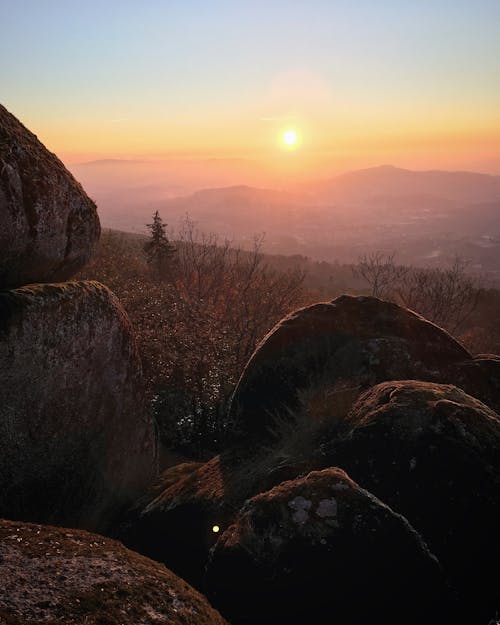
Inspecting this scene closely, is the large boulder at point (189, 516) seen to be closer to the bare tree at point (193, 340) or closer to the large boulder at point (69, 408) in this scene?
the large boulder at point (69, 408)

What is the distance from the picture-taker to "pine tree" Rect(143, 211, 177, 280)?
→ 30469mm

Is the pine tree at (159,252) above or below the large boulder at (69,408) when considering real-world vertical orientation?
above

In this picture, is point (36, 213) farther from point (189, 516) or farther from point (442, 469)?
point (442, 469)

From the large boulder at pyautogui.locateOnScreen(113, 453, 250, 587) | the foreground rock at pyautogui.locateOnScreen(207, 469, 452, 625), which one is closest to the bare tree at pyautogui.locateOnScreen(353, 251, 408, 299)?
the large boulder at pyautogui.locateOnScreen(113, 453, 250, 587)

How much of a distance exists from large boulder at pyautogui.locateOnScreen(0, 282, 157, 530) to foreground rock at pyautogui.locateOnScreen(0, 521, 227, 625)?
185cm

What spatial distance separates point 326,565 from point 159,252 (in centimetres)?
2768

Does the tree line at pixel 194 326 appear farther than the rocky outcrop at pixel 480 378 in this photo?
Yes

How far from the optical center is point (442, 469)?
5.47 metres

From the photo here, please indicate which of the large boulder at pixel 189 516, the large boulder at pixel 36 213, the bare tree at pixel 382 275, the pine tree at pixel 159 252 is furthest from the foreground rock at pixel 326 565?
the pine tree at pixel 159 252

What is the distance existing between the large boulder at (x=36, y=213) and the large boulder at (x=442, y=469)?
5.41 metres

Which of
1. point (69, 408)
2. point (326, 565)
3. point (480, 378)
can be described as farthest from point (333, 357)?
point (69, 408)

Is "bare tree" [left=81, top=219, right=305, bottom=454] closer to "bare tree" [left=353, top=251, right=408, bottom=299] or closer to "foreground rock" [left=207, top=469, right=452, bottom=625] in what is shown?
"bare tree" [left=353, top=251, right=408, bottom=299]

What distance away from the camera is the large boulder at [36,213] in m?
6.55

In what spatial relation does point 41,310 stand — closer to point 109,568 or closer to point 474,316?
point 109,568
